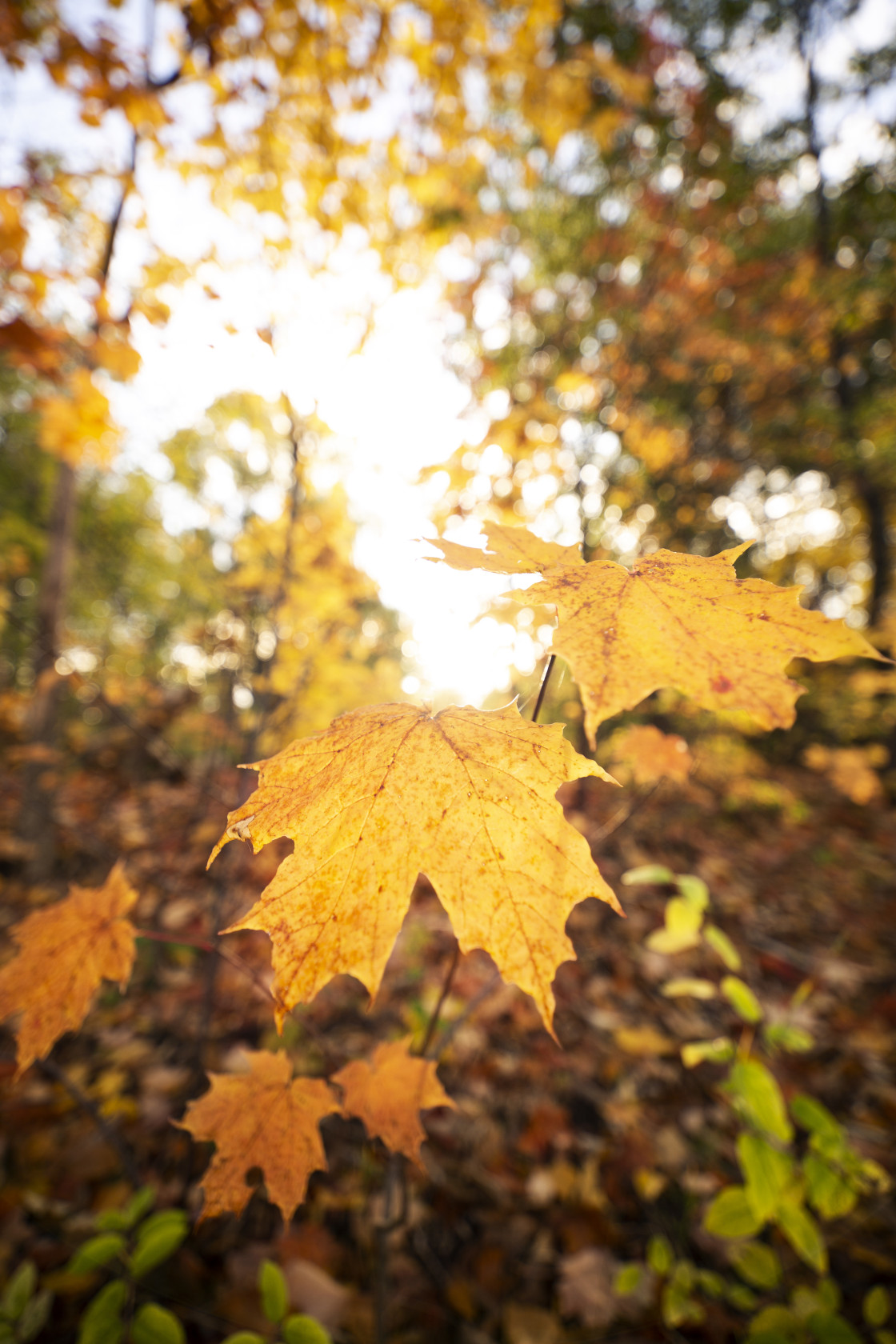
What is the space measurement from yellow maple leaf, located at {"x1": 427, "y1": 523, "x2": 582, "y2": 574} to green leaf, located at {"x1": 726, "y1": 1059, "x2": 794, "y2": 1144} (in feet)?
5.58

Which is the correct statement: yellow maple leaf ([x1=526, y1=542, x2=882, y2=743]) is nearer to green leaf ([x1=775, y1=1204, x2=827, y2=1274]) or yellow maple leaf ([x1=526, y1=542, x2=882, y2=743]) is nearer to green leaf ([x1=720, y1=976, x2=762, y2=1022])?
green leaf ([x1=720, y1=976, x2=762, y2=1022])

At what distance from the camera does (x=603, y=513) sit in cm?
320

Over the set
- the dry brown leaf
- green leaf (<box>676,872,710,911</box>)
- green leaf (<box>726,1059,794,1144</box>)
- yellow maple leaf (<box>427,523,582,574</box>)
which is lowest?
green leaf (<box>726,1059,794,1144</box>)

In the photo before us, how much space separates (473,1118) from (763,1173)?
4.23 feet

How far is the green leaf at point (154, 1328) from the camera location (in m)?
1.11

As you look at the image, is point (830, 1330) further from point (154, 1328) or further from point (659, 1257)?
point (154, 1328)

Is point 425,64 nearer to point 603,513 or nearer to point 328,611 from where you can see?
point 603,513

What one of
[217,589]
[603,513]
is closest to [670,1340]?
[603,513]

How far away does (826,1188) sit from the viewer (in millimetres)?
1311

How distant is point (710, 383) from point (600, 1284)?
682 cm

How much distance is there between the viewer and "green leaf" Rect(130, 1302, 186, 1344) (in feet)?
3.65

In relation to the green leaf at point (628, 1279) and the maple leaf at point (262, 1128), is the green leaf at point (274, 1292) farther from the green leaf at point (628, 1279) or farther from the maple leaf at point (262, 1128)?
the green leaf at point (628, 1279)

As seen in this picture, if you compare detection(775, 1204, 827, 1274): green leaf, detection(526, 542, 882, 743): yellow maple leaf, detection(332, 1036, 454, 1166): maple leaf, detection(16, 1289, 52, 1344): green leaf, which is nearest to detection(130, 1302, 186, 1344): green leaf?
detection(16, 1289, 52, 1344): green leaf

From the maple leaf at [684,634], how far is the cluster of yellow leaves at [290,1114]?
100 centimetres
